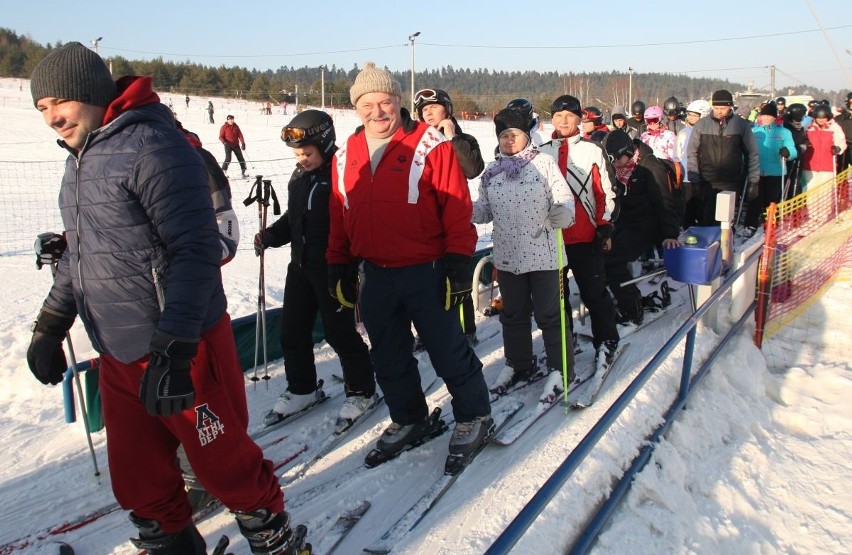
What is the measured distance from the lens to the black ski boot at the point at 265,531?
2.46 m

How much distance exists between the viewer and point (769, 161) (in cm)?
928

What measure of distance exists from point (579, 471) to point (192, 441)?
189cm

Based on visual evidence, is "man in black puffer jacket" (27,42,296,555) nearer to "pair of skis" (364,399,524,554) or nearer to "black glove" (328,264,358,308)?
"pair of skis" (364,399,524,554)

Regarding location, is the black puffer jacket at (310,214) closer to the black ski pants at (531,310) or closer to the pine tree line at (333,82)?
the black ski pants at (531,310)

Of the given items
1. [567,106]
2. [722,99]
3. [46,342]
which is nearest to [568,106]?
[567,106]

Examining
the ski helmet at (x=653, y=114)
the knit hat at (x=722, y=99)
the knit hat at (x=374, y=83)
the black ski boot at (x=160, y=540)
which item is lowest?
the black ski boot at (x=160, y=540)

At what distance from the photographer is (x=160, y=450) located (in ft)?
7.98

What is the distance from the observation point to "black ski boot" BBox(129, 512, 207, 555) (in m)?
2.47

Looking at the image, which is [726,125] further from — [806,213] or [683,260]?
[683,260]

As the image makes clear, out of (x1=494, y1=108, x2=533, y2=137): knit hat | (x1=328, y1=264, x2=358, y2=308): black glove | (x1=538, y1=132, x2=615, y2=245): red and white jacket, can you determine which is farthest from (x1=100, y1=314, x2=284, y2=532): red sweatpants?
(x1=538, y1=132, x2=615, y2=245): red and white jacket

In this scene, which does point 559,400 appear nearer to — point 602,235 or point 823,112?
point 602,235

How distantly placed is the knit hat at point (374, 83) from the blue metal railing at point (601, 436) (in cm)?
181

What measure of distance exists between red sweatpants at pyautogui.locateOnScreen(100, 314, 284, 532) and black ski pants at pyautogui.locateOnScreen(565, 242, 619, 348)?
2821mm

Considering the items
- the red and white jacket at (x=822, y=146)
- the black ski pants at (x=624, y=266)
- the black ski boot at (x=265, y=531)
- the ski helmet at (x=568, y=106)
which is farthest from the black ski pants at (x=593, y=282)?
the red and white jacket at (x=822, y=146)
